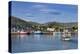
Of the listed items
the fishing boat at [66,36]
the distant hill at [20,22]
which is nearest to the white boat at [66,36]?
the fishing boat at [66,36]

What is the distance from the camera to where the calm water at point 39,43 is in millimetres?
2295

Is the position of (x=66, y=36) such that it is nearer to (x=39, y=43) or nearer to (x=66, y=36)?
(x=66, y=36)

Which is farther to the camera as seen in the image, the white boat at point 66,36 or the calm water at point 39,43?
the white boat at point 66,36

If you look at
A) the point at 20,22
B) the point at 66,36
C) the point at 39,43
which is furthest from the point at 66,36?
the point at 20,22

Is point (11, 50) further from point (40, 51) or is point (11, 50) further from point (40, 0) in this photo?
point (40, 0)

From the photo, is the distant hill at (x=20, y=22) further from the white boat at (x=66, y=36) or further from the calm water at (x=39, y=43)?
the white boat at (x=66, y=36)

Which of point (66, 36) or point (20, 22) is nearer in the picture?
point (20, 22)

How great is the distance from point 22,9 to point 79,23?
885mm

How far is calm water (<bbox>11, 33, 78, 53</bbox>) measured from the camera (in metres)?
2.29

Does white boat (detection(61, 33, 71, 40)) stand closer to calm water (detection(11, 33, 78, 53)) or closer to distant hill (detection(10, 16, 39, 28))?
calm water (detection(11, 33, 78, 53))

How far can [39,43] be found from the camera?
239cm

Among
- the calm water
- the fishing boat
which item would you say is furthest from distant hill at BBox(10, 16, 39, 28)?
the fishing boat

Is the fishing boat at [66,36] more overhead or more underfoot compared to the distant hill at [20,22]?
more underfoot

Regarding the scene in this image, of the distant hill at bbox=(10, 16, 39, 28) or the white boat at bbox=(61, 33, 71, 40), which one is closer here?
the distant hill at bbox=(10, 16, 39, 28)
